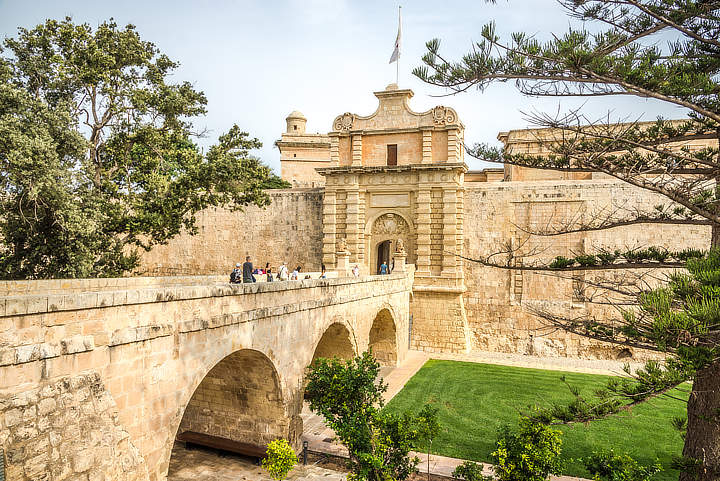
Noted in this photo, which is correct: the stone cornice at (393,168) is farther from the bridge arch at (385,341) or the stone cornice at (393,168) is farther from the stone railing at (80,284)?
the stone railing at (80,284)

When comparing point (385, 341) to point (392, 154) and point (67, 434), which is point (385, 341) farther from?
point (67, 434)

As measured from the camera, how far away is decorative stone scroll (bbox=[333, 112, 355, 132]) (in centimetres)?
2039

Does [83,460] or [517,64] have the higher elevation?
[517,64]

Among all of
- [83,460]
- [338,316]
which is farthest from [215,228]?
[83,460]

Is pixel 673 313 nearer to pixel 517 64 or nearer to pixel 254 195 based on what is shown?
pixel 517 64

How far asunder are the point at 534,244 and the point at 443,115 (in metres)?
6.73

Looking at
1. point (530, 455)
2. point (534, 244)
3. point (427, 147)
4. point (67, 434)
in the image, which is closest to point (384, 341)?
point (534, 244)

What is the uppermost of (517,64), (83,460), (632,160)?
(517,64)

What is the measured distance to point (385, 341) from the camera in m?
17.0

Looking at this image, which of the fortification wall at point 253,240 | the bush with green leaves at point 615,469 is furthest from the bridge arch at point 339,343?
the fortification wall at point 253,240

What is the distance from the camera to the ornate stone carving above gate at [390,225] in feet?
66.7

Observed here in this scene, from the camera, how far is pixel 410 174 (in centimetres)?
1983

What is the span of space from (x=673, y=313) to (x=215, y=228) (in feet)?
72.6

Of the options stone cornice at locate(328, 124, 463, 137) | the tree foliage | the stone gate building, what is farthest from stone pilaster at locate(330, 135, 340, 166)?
the tree foliage
